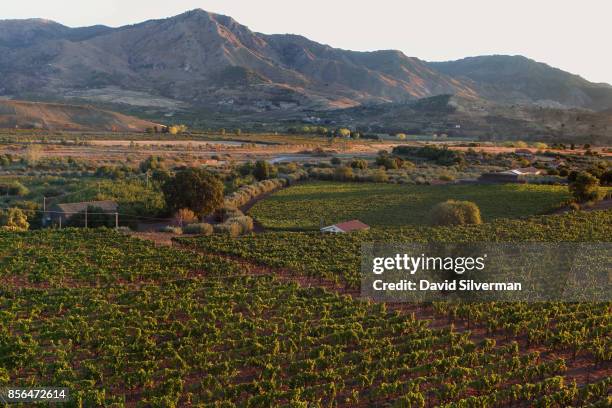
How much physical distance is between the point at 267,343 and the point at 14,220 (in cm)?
2729

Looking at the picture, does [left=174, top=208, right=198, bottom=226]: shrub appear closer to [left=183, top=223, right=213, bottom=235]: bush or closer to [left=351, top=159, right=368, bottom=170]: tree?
[left=183, top=223, right=213, bottom=235]: bush

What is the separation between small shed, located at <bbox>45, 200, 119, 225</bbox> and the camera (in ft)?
131

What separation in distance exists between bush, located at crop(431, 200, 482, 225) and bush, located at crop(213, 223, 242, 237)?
13.6 m

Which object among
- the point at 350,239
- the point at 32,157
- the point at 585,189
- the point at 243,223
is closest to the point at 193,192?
the point at 243,223

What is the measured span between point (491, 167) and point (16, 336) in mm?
71973

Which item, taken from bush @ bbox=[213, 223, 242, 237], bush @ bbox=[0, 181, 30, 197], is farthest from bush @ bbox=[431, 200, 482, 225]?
bush @ bbox=[0, 181, 30, 197]

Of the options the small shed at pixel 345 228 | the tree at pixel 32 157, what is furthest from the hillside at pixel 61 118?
the small shed at pixel 345 228

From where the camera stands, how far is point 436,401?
50.0 feet

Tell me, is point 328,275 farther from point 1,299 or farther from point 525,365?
point 1,299

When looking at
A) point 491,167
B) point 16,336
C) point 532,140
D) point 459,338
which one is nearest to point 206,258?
point 16,336

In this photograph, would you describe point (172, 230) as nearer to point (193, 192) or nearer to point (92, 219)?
point (193, 192)

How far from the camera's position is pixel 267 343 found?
1852 centimetres

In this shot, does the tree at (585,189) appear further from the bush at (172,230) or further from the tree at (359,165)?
the bush at (172,230)

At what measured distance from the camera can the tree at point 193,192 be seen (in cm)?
4156
